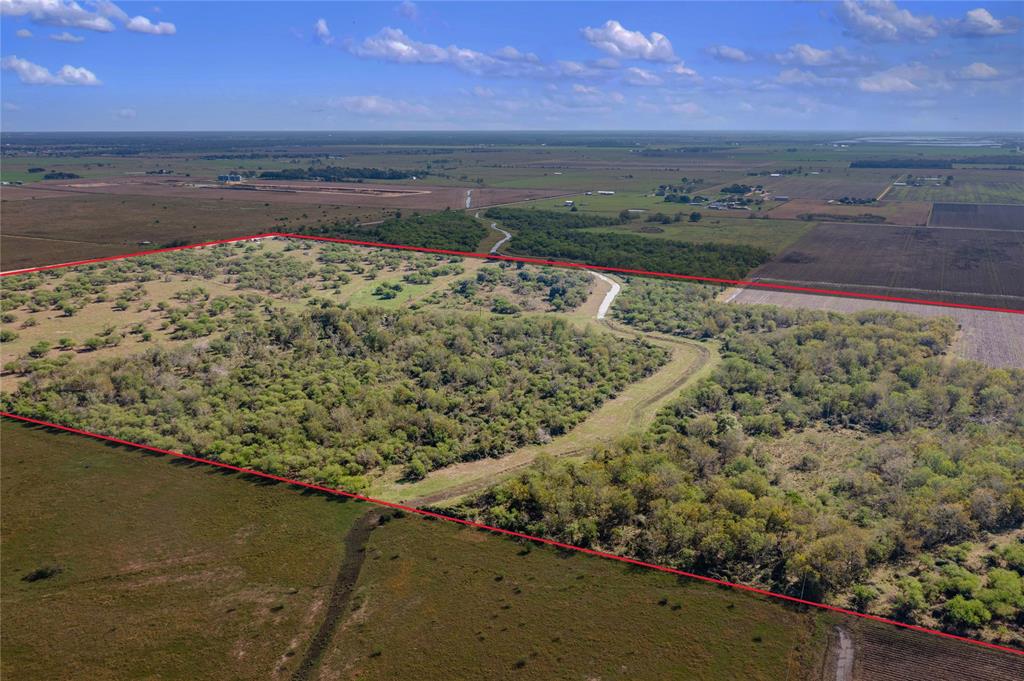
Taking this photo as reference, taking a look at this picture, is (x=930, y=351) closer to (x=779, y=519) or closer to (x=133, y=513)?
(x=779, y=519)

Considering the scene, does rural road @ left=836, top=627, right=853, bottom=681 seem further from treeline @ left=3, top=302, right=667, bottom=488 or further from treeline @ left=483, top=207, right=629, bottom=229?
treeline @ left=483, top=207, right=629, bottom=229

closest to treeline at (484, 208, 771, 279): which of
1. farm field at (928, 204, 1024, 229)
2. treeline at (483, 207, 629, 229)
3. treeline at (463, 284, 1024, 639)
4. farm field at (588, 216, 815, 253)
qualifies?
treeline at (483, 207, 629, 229)

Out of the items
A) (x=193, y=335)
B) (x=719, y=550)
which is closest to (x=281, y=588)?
(x=719, y=550)

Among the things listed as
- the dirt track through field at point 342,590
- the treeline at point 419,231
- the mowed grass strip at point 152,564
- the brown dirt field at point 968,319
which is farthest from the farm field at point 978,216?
the mowed grass strip at point 152,564

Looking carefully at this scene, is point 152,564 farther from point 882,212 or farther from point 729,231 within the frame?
point 882,212

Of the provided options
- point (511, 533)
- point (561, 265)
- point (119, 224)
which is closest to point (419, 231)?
point (561, 265)

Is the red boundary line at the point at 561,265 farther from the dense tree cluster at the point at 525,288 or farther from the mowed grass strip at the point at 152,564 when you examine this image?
the mowed grass strip at the point at 152,564
